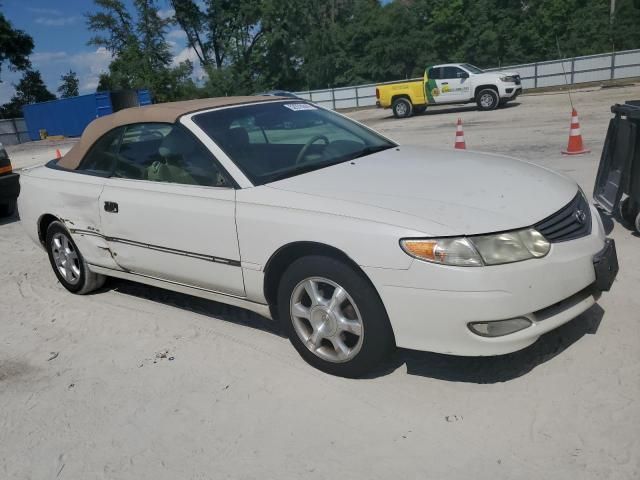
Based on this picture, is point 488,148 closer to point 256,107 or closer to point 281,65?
point 256,107

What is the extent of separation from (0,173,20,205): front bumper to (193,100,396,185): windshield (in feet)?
17.5

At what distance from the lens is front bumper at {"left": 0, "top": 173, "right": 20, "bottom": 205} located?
789 centimetres

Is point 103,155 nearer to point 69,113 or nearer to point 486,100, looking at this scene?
point 486,100

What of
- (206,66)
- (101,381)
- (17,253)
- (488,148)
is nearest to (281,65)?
(206,66)

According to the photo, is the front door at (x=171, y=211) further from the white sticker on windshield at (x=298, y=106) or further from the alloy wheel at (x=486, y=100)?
the alloy wheel at (x=486, y=100)

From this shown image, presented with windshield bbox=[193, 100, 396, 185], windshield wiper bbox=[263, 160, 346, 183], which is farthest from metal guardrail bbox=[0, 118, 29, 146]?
windshield wiper bbox=[263, 160, 346, 183]

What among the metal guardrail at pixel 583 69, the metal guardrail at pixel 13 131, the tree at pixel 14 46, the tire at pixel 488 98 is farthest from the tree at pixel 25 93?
the tire at pixel 488 98

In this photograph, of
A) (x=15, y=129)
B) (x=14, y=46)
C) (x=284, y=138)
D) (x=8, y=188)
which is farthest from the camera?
(x=14, y=46)

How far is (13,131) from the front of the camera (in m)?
41.2

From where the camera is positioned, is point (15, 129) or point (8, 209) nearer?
point (8, 209)

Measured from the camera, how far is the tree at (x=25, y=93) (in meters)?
52.6

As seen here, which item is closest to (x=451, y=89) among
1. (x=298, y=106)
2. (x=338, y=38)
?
(x=298, y=106)

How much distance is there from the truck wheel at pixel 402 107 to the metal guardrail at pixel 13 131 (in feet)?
99.0

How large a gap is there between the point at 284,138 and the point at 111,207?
4.44 feet
